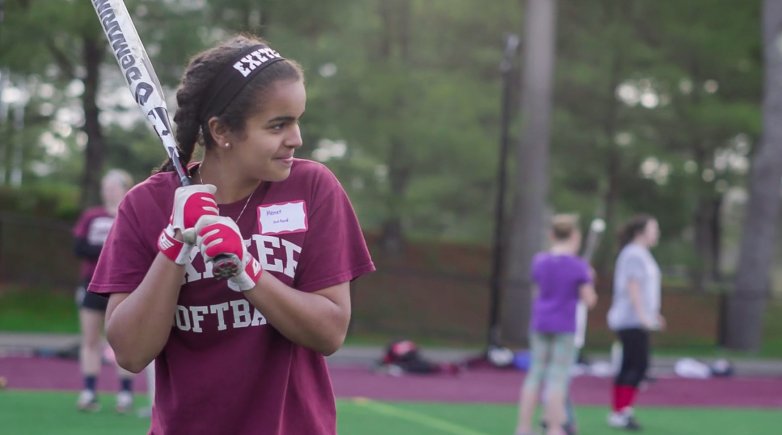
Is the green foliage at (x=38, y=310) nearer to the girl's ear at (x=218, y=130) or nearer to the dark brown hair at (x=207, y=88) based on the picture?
the dark brown hair at (x=207, y=88)

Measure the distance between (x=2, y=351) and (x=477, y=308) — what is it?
14.0m

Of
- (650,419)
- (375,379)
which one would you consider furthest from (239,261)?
(375,379)

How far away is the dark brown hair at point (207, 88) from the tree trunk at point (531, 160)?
2016cm

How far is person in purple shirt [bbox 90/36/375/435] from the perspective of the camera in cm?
294

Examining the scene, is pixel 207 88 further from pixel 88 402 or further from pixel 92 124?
pixel 92 124

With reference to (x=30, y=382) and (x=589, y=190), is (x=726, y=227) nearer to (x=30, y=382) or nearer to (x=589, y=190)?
(x=589, y=190)

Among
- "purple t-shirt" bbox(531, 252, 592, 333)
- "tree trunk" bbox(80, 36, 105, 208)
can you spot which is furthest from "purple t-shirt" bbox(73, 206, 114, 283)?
"tree trunk" bbox(80, 36, 105, 208)

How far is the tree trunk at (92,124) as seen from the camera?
2165 centimetres

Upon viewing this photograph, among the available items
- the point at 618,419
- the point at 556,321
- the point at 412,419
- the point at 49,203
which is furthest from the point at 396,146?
the point at 556,321

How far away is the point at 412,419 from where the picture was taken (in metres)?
11.3

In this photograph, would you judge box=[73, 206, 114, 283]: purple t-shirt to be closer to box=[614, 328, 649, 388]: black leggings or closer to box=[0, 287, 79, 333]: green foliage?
box=[614, 328, 649, 388]: black leggings

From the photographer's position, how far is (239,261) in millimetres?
2781

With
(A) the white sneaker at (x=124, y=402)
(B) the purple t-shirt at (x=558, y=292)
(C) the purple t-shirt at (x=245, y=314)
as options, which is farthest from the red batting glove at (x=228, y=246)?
(A) the white sneaker at (x=124, y=402)

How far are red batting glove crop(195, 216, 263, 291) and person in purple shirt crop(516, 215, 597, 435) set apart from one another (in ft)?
22.1
